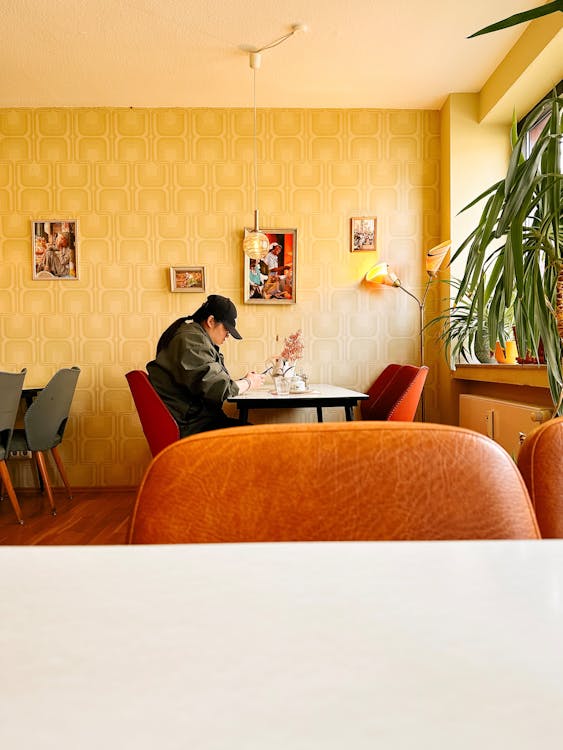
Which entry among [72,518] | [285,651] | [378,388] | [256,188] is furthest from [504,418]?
[285,651]

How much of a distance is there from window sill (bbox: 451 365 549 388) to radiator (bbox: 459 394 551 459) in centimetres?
14

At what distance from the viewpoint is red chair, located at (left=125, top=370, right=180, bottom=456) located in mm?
3070

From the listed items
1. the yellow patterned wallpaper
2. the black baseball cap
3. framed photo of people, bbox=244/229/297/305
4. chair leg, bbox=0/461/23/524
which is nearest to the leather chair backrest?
the yellow patterned wallpaper

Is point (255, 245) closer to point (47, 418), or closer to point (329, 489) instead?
point (47, 418)

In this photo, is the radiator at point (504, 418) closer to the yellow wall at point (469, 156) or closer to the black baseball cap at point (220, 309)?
the yellow wall at point (469, 156)

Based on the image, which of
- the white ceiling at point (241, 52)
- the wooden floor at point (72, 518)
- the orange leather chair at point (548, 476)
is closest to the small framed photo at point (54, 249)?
the white ceiling at point (241, 52)

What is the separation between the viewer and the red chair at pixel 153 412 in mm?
3070

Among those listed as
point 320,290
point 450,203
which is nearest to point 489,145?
point 450,203

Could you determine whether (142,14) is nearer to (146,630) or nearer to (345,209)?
(345,209)

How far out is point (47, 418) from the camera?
3904mm

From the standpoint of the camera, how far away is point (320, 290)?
4.77 metres

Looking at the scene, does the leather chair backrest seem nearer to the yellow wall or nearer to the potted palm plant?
the yellow wall

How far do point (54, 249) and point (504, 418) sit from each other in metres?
3.60

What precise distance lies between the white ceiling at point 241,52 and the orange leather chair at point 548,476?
3.41m
